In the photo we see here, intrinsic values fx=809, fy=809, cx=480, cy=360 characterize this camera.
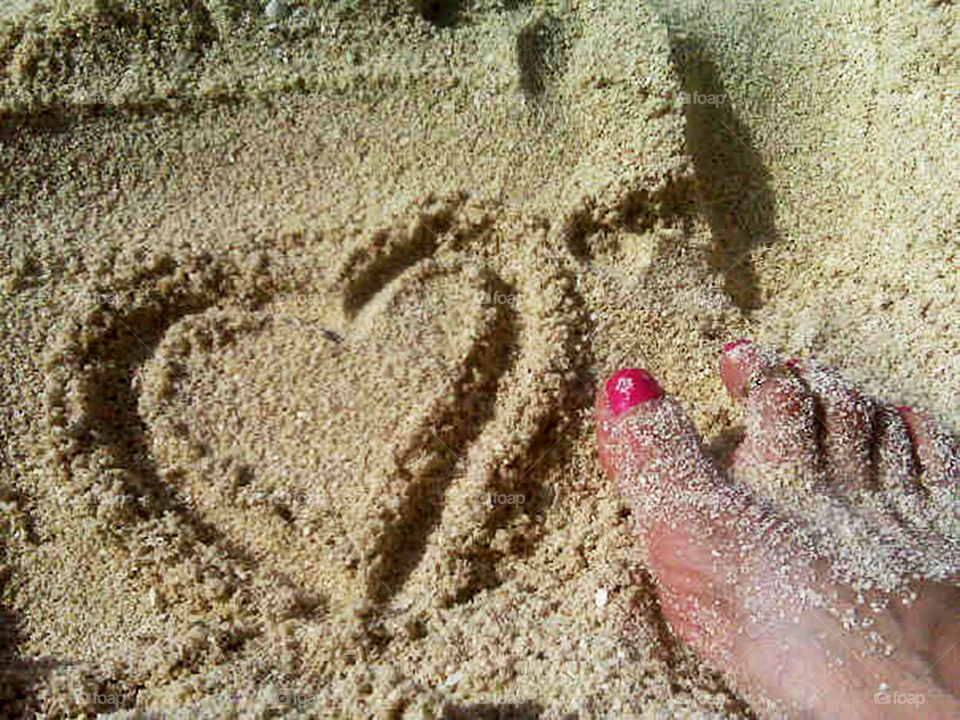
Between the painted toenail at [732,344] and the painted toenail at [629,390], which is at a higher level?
the painted toenail at [732,344]

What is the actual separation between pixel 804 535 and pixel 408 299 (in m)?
1.08

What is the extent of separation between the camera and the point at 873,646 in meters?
1.68

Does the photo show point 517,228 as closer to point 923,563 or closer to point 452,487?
point 452,487

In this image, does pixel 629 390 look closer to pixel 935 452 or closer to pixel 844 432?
pixel 844 432

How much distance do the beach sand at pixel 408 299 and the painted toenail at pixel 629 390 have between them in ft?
0.22

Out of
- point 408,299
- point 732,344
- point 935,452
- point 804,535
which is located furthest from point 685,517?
point 408,299

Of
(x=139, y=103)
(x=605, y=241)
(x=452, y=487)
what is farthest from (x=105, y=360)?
(x=605, y=241)

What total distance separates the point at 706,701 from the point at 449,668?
52 cm

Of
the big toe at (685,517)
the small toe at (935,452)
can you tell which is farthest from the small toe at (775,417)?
the small toe at (935,452)

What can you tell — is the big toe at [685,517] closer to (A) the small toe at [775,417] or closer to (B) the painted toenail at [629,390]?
(B) the painted toenail at [629,390]

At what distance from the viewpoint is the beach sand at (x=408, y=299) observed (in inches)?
68.2

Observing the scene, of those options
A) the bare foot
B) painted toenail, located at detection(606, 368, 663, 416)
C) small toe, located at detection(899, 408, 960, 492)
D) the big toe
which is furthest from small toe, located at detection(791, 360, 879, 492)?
painted toenail, located at detection(606, 368, 663, 416)

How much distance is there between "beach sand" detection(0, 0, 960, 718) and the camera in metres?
1.73

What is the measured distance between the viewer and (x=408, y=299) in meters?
2.02
